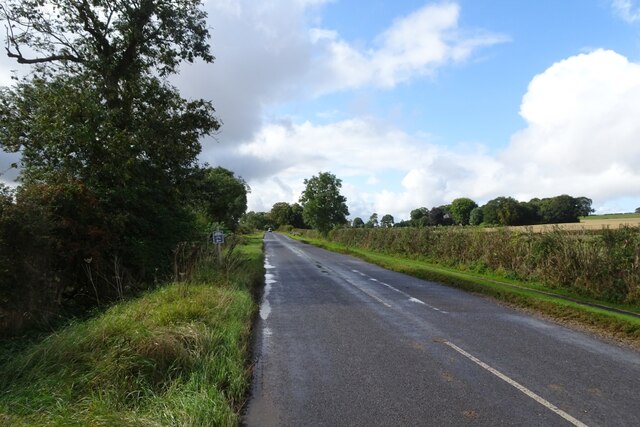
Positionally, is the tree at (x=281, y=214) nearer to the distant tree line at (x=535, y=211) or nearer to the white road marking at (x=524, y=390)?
the distant tree line at (x=535, y=211)

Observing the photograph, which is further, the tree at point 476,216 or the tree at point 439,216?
the tree at point 439,216

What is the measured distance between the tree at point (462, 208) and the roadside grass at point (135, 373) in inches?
4643

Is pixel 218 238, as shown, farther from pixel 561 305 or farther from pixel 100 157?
pixel 561 305

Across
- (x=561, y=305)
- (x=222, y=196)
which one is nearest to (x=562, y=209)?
(x=222, y=196)

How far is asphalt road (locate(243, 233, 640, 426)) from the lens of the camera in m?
Answer: 5.33

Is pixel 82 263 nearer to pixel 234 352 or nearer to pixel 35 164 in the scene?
pixel 35 164

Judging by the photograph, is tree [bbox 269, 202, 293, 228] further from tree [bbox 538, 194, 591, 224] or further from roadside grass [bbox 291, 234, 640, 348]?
roadside grass [bbox 291, 234, 640, 348]

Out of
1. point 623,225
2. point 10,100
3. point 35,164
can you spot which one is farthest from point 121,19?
point 623,225

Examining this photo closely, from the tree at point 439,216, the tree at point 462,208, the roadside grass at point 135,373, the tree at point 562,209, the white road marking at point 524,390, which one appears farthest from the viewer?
the tree at point 462,208

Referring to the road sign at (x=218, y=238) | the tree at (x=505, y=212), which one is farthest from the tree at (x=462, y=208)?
the road sign at (x=218, y=238)

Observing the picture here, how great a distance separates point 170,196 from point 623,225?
1571 cm

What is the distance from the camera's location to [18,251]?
9398 mm

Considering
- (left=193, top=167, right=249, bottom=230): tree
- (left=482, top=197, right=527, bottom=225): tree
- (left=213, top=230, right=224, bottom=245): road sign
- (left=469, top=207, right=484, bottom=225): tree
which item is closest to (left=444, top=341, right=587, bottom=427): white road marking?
(left=213, top=230, right=224, bottom=245): road sign

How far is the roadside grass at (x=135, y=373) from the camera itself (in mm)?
4633
